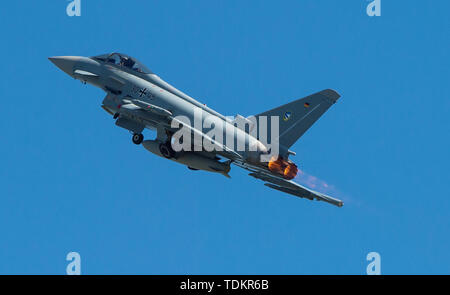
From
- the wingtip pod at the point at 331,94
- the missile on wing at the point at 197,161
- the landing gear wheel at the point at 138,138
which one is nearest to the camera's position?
the wingtip pod at the point at 331,94

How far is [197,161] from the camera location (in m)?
25.8

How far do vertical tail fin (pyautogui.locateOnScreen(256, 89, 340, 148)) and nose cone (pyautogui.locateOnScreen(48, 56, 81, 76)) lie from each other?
315 inches

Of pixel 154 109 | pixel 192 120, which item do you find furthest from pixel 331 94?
pixel 154 109

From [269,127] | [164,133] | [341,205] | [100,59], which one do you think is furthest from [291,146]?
[100,59]

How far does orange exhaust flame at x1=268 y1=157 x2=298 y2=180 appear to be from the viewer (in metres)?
23.7

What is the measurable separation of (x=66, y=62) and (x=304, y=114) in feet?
28.6

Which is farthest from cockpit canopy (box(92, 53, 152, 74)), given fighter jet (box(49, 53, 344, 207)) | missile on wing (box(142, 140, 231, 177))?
missile on wing (box(142, 140, 231, 177))

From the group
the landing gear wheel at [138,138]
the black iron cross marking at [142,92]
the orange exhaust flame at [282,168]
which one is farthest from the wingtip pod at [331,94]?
the landing gear wheel at [138,138]

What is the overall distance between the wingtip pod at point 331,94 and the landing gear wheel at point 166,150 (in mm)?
5044

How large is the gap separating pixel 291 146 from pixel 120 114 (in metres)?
5.83

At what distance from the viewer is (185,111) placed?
25.2 meters

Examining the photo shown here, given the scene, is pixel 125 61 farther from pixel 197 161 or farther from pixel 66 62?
pixel 197 161

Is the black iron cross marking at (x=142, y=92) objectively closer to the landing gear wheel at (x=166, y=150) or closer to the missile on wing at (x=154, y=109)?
the missile on wing at (x=154, y=109)

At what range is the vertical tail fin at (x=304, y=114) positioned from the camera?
23656mm
